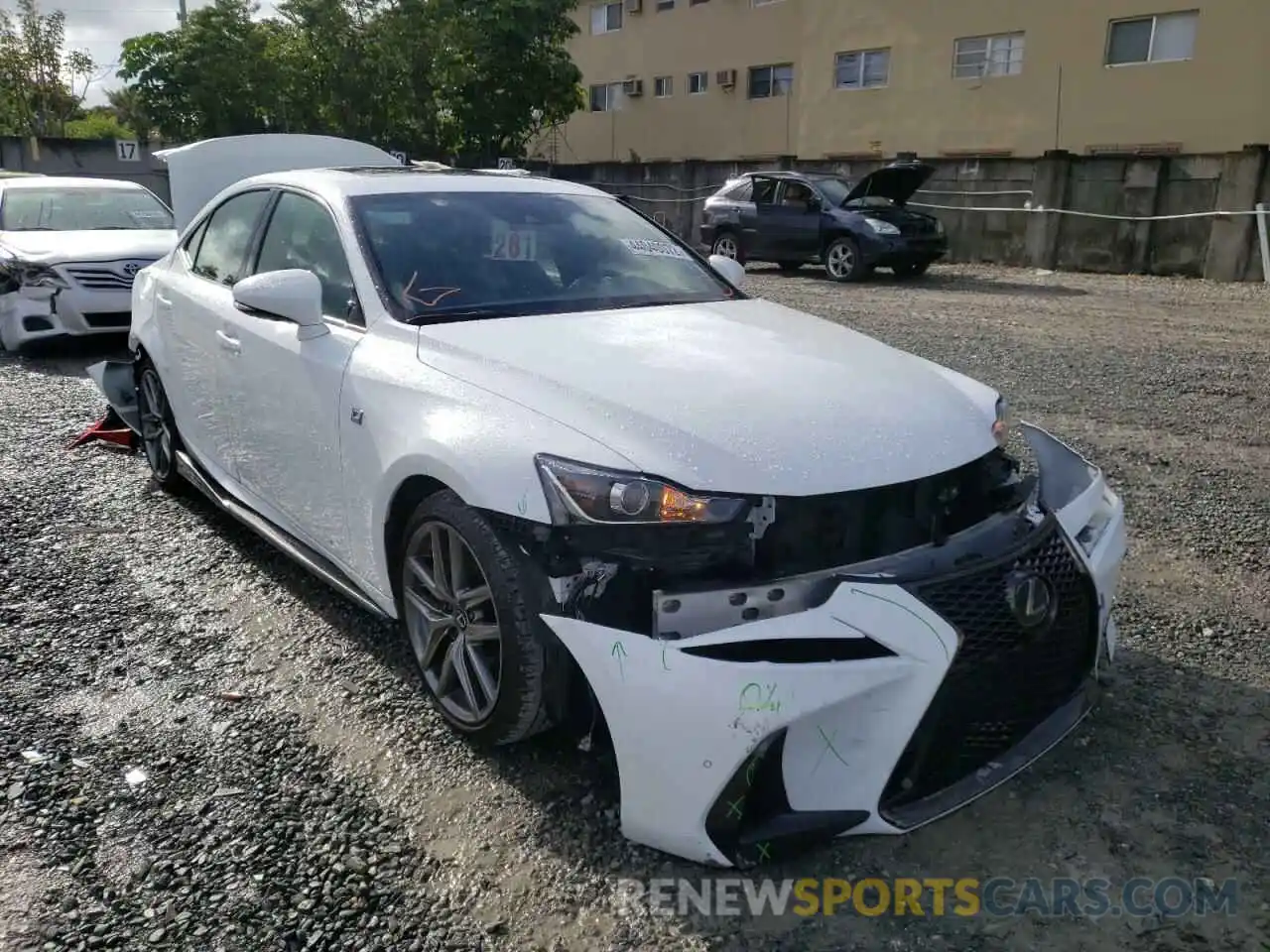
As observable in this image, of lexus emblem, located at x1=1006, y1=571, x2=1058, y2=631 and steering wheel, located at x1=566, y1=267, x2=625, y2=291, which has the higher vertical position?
steering wheel, located at x1=566, y1=267, x2=625, y2=291

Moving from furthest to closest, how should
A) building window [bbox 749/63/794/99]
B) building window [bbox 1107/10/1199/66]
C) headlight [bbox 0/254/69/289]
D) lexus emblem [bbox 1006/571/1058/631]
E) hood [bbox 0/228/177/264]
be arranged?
1. building window [bbox 749/63/794/99]
2. building window [bbox 1107/10/1199/66]
3. hood [bbox 0/228/177/264]
4. headlight [bbox 0/254/69/289]
5. lexus emblem [bbox 1006/571/1058/631]

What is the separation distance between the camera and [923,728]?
2309mm

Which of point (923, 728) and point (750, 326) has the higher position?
point (750, 326)

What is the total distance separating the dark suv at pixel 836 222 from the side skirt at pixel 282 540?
38.3ft

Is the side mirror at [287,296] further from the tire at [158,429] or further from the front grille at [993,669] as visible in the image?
the front grille at [993,669]

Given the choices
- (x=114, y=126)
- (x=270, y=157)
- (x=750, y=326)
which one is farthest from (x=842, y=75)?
(x=114, y=126)

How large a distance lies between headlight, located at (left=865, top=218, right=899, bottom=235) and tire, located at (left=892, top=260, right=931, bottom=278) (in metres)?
0.55

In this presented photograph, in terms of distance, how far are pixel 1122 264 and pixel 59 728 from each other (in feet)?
54.7

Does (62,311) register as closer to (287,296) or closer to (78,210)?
(78,210)

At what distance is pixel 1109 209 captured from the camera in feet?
53.7

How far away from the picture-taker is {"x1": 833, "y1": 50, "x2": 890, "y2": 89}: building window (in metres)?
25.7

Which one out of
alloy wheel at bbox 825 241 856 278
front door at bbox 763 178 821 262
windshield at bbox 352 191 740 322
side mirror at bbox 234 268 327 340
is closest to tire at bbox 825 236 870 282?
alloy wheel at bbox 825 241 856 278

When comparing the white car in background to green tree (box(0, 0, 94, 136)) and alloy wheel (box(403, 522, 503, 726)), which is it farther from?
green tree (box(0, 0, 94, 136))

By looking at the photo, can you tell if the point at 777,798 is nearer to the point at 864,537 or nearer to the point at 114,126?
the point at 864,537
